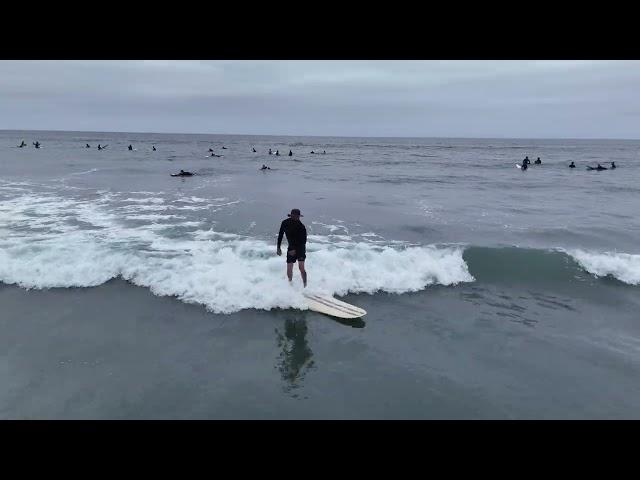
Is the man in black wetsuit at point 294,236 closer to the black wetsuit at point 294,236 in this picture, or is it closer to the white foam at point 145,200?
the black wetsuit at point 294,236

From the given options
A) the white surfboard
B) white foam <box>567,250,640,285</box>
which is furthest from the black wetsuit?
white foam <box>567,250,640,285</box>

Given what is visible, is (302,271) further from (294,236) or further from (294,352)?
(294,352)

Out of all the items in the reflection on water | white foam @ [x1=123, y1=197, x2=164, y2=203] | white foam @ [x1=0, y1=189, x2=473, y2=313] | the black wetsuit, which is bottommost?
the reflection on water

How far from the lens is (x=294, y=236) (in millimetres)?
11797


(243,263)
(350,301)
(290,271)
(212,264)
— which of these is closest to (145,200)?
(212,264)

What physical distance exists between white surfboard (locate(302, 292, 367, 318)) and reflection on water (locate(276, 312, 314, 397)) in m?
0.46

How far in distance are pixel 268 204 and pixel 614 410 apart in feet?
72.0

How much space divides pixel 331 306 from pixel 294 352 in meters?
2.26

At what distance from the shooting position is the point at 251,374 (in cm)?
860

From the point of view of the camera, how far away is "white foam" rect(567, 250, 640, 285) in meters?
14.2

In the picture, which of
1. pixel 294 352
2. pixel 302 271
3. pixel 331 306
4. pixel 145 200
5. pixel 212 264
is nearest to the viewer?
pixel 294 352

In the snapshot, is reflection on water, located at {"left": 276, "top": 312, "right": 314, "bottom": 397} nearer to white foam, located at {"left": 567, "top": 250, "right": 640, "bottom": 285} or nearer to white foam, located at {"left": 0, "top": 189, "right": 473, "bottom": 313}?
white foam, located at {"left": 0, "top": 189, "right": 473, "bottom": 313}

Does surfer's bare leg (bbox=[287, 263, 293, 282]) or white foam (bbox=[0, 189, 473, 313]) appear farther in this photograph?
white foam (bbox=[0, 189, 473, 313])
